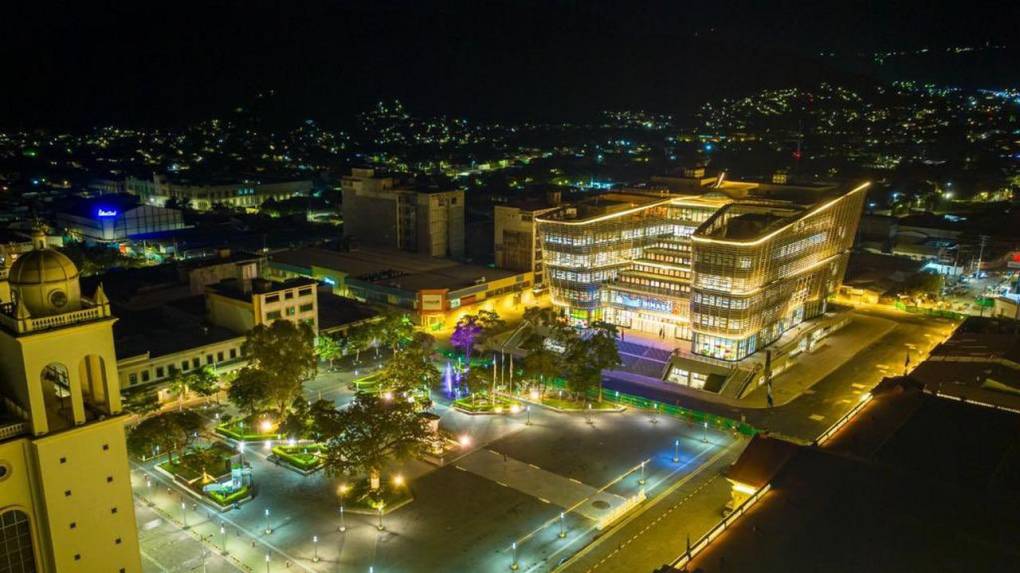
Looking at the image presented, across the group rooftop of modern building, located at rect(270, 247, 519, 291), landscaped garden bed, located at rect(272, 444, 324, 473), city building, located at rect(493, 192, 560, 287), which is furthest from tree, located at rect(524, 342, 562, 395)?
city building, located at rect(493, 192, 560, 287)

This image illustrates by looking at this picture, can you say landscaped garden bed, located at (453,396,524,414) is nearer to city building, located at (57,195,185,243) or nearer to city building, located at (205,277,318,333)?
city building, located at (205,277,318,333)

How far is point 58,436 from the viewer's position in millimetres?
26625

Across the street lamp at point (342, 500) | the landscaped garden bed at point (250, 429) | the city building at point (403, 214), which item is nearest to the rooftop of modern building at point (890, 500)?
the street lamp at point (342, 500)

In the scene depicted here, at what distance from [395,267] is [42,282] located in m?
65.6

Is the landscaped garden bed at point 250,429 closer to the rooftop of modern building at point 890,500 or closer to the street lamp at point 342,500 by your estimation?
the street lamp at point 342,500

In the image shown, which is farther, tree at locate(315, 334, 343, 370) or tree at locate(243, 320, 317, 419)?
tree at locate(315, 334, 343, 370)

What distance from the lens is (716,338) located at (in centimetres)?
6675

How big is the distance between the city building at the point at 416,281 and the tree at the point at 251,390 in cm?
3012

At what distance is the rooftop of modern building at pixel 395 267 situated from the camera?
85125 millimetres

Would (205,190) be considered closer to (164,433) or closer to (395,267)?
(395,267)

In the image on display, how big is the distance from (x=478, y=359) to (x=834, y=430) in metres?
33.9

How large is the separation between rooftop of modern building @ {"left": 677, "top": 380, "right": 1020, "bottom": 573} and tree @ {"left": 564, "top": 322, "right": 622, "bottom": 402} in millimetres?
16339

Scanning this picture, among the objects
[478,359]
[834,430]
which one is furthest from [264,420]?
[834,430]

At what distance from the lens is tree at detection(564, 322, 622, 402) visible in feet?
185
